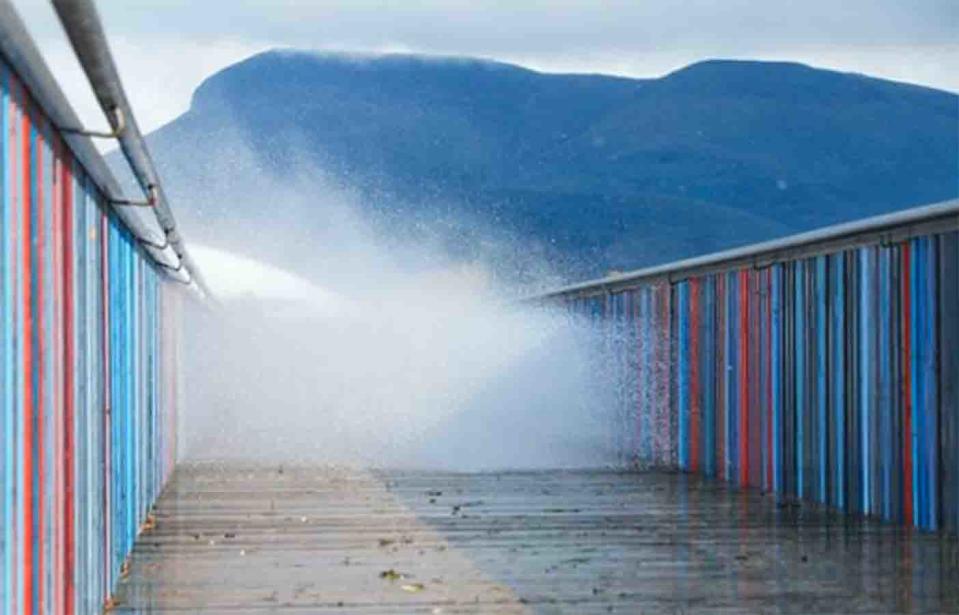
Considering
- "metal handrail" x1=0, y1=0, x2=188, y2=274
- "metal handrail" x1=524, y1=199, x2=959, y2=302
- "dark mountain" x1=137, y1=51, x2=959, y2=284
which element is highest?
"dark mountain" x1=137, y1=51, x2=959, y2=284

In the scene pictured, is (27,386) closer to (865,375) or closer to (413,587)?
(413,587)

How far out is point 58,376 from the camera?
161 inches

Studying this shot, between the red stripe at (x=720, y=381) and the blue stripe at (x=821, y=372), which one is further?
the red stripe at (x=720, y=381)

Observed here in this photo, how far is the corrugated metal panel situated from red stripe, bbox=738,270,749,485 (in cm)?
1

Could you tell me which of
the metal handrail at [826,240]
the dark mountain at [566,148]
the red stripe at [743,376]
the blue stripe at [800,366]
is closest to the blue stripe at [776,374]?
the metal handrail at [826,240]

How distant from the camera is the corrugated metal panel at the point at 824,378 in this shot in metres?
7.82

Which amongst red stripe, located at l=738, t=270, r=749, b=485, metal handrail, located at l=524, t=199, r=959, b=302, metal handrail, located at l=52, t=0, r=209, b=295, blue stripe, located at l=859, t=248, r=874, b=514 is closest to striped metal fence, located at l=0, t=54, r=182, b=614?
metal handrail, located at l=52, t=0, r=209, b=295

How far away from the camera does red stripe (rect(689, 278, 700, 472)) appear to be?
465 inches

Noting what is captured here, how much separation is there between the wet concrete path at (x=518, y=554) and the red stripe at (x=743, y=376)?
491mm

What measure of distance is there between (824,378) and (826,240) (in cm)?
72

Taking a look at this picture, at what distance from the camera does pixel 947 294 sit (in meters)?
7.66

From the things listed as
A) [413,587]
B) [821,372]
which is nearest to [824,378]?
[821,372]

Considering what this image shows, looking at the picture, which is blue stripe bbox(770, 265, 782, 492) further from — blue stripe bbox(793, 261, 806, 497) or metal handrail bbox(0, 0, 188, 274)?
metal handrail bbox(0, 0, 188, 274)

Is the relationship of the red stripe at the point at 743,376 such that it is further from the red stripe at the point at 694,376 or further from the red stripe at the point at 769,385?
the red stripe at the point at 694,376
